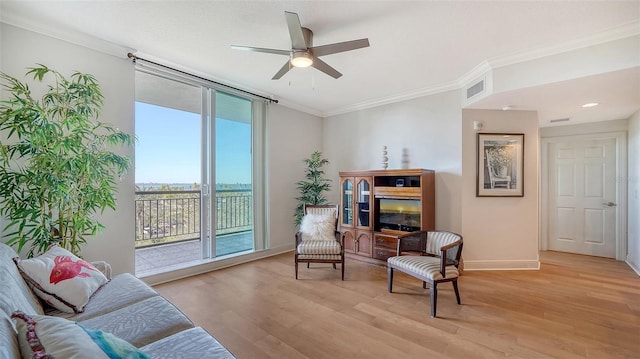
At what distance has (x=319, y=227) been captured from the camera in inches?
148

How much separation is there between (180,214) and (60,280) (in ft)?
11.2

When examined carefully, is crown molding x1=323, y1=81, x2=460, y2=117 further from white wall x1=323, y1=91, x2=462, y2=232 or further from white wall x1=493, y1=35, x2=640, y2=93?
white wall x1=493, y1=35, x2=640, y2=93

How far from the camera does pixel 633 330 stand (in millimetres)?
2174

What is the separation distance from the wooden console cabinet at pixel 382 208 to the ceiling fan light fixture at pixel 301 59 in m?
2.11

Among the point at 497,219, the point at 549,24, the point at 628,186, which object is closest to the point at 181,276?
the point at 497,219

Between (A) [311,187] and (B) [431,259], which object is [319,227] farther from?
(B) [431,259]

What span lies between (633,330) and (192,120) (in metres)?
5.56

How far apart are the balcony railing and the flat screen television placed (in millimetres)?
2101

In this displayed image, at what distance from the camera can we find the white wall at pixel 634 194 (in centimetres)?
355

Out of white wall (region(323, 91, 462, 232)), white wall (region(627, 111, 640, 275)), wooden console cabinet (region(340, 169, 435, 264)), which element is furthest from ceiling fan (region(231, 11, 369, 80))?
white wall (region(627, 111, 640, 275))

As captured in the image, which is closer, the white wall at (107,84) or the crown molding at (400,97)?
the white wall at (107,84)

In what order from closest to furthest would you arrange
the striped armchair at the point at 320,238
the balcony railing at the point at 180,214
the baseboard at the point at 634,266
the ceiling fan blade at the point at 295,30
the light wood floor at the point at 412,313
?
the ceiling fan blade at the point at 295,30
the light wood floor at the point at 412,313
the striped armchair at the point at 320,238
the baseboard at the point at 634,266
the balcony railing at the point at 180,214

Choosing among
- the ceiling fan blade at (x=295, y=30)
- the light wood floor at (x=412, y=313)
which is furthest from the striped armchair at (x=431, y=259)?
the ceiling fan blade at (x=295, y=30)

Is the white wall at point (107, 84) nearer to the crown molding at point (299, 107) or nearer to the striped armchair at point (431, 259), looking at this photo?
the crown molding at point (299, 107)
